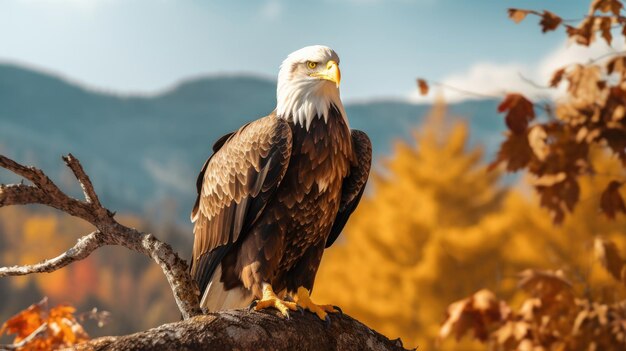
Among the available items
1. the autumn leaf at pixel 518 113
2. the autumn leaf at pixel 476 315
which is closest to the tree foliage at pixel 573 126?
the autumn leaf at pixel 518 113

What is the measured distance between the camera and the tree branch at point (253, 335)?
2.23 m

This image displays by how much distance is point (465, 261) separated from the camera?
50.1 ft

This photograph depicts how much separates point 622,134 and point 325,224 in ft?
7.11

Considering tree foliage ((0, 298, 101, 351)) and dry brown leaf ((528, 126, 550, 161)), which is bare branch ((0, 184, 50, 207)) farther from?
dry brown leaf ((528, 126, 550, 161))

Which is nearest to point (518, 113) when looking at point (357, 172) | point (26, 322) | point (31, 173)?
point (357, 172)

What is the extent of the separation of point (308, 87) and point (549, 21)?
1.65 metres

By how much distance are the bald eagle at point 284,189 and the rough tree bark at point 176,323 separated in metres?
0.63

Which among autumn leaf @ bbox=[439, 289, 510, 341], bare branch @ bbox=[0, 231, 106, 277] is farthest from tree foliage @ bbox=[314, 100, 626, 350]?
bare branch @ bbox=[0, 231, 106, 277]

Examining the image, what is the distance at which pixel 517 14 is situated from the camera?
4.33 metres

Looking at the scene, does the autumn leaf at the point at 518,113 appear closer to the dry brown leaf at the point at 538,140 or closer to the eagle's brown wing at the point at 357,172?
the dry brown leaf at the point at 538,140

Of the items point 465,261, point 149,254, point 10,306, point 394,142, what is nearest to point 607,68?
point 149,254

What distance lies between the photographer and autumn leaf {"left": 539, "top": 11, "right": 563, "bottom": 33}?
14.6 ft

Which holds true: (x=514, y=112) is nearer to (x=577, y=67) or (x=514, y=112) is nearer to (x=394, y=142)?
(x=577, y=67)

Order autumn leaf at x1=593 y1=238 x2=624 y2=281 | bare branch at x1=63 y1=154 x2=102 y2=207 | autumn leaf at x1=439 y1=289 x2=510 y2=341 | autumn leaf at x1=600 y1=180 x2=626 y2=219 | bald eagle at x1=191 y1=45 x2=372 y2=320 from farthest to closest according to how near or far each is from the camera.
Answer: autumn leaf at x1=439 y1=289 x2=510 y2=341 → autumn leaf at x1=600 y1=180 x2=626 y2=219 → autumn leaf at x1=593 y1=238 x2=624 y2=281 → bald eagle at x1=191 y1=45 x2=372 y2=320 → bare branch at x1=63 y1=154 x2=102 y2=207
